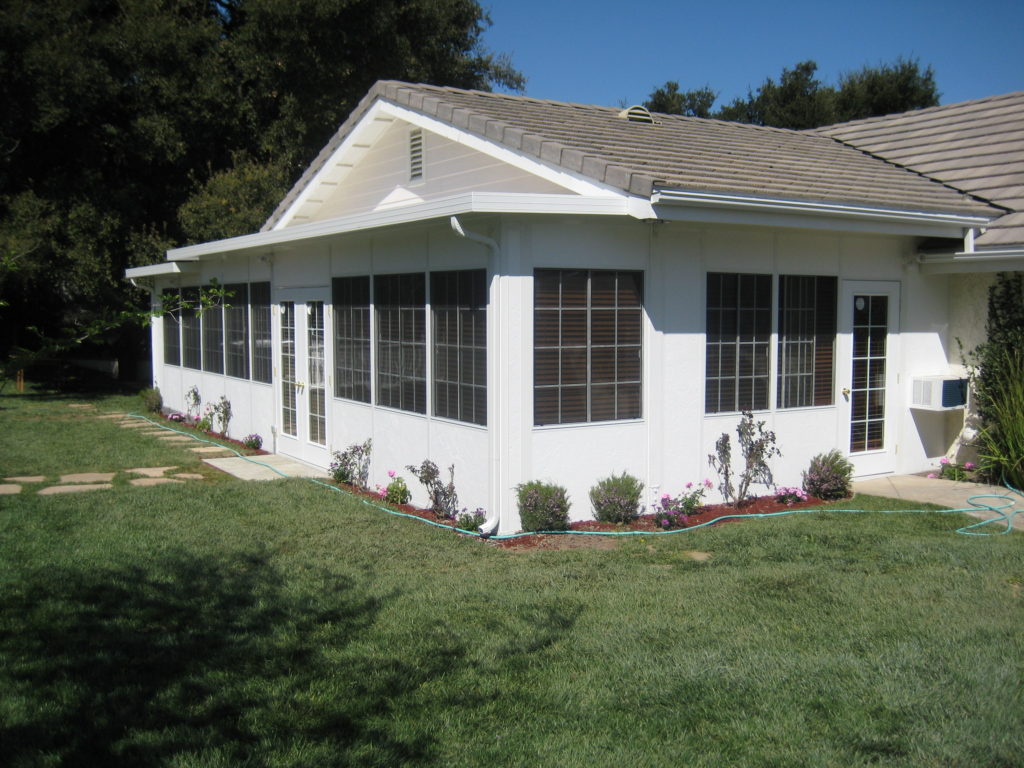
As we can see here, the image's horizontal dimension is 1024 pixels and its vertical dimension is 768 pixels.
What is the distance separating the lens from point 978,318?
1012 centimetres

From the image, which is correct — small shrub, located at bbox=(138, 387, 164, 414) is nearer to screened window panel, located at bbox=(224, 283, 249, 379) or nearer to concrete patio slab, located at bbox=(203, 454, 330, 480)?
screened window panel, located at bbox=(224, 283, 249, 379)

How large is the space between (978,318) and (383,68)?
1413cm

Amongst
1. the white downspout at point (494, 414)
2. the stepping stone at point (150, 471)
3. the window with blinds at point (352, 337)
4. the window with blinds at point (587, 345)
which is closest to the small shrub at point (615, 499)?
the window with blinds at point (587, 345)

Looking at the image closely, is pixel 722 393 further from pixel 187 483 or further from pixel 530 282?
pixel 187 483

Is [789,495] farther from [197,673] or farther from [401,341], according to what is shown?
[197,673]

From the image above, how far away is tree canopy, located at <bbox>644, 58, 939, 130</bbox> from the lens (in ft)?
99.7

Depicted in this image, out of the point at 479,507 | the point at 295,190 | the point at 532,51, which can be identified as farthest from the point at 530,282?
the point at 532,51

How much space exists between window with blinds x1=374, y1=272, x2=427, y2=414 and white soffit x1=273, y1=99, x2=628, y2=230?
151 cm

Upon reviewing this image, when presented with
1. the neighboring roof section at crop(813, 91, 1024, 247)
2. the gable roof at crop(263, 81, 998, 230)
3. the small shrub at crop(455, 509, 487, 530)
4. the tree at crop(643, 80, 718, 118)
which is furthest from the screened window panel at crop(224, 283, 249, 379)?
the tree at crop(643, 80, 718, 118)

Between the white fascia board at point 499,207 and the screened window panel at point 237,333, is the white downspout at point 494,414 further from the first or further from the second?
the screened window panel at point 237,333

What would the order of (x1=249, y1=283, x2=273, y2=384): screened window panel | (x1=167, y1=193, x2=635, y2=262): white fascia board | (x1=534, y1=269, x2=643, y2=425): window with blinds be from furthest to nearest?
(x1=249, y1=283, x2=273, y2=384): screened window panel → (x1=534, y1=269, x2=643, y2=425): window with blinds → (x1=167, y1=193, x2=635, y2=262): white fascia board

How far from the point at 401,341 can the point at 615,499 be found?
2781mm

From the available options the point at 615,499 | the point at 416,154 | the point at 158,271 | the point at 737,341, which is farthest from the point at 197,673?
the point at 158,271

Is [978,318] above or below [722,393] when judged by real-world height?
above
